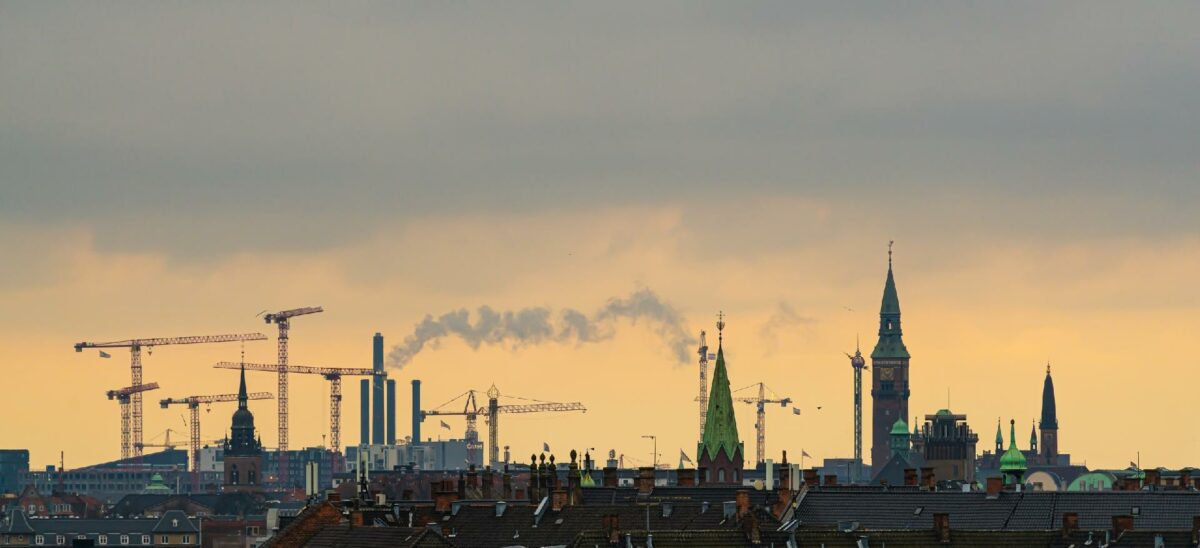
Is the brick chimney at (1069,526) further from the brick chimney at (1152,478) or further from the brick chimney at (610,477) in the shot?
the brick chimney at (610,477)

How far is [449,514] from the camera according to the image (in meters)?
157

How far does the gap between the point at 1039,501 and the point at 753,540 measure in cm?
3220

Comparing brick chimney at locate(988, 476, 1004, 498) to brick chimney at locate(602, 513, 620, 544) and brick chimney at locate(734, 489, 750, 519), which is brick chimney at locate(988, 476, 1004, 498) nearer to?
brick chimney at locate(734, 489, 750, 519)

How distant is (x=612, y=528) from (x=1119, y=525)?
19034mm

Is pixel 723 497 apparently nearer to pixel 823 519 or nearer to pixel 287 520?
pixel 823 519

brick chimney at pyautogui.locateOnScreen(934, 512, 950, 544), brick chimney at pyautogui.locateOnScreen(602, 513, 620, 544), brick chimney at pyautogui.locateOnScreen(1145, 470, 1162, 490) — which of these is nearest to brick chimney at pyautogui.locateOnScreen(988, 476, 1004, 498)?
brick chimney at pyautogui.locateOnScreen(1145, 470, 1162, 490)

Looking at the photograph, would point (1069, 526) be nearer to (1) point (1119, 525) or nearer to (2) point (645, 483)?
(1) point (1119, 525)

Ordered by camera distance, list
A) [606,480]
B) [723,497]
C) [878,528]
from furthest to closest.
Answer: [606,480], [723,497], [878,528]

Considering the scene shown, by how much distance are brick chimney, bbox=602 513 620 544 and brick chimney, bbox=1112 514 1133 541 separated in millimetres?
18283

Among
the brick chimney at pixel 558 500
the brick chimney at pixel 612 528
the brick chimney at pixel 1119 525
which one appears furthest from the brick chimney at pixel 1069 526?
the brick chimney at pixel 558 500

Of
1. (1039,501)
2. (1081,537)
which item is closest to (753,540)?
(1081,537)

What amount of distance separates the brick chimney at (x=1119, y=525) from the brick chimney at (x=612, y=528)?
18283mm

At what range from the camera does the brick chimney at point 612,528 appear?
123456mm

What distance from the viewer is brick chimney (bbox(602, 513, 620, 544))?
123 m
